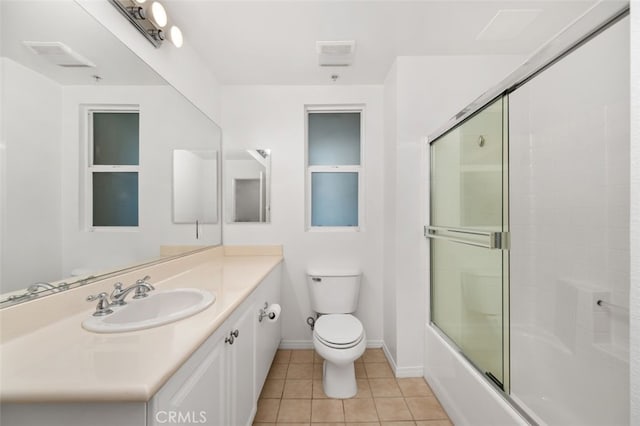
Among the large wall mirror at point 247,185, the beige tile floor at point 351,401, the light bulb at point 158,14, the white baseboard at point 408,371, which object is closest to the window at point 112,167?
the light bulb at point 158,14

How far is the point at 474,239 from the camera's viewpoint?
1.42 m

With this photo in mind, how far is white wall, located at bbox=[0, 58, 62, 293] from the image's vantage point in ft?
2.58

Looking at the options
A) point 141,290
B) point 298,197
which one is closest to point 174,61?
point 298,197

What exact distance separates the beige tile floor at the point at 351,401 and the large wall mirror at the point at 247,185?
1.27 meters

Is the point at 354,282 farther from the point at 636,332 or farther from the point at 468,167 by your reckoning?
the point at 636,332

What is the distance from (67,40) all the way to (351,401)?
90.3 inches

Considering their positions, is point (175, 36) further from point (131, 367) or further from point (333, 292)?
point (333, 292)

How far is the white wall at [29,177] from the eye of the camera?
786 millimetres

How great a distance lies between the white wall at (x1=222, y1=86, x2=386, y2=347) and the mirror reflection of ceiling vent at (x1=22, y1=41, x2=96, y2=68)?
138 centimetres

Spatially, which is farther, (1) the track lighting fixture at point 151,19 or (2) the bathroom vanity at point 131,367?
(1) the track lighting fixture at point 151,19

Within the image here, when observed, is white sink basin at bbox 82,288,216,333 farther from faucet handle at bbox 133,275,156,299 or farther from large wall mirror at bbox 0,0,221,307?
large wall mirror at bbox 0,0,221,307

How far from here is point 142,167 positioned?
135 cm

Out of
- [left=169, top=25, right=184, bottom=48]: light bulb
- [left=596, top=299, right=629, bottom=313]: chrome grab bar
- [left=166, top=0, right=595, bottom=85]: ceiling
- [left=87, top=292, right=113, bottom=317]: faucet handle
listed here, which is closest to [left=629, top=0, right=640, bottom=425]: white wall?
[left=596, top=299, right=629, bottom=313]: chrome grab bar

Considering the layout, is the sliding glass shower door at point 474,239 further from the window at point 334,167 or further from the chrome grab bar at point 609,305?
the window at point 334,167
